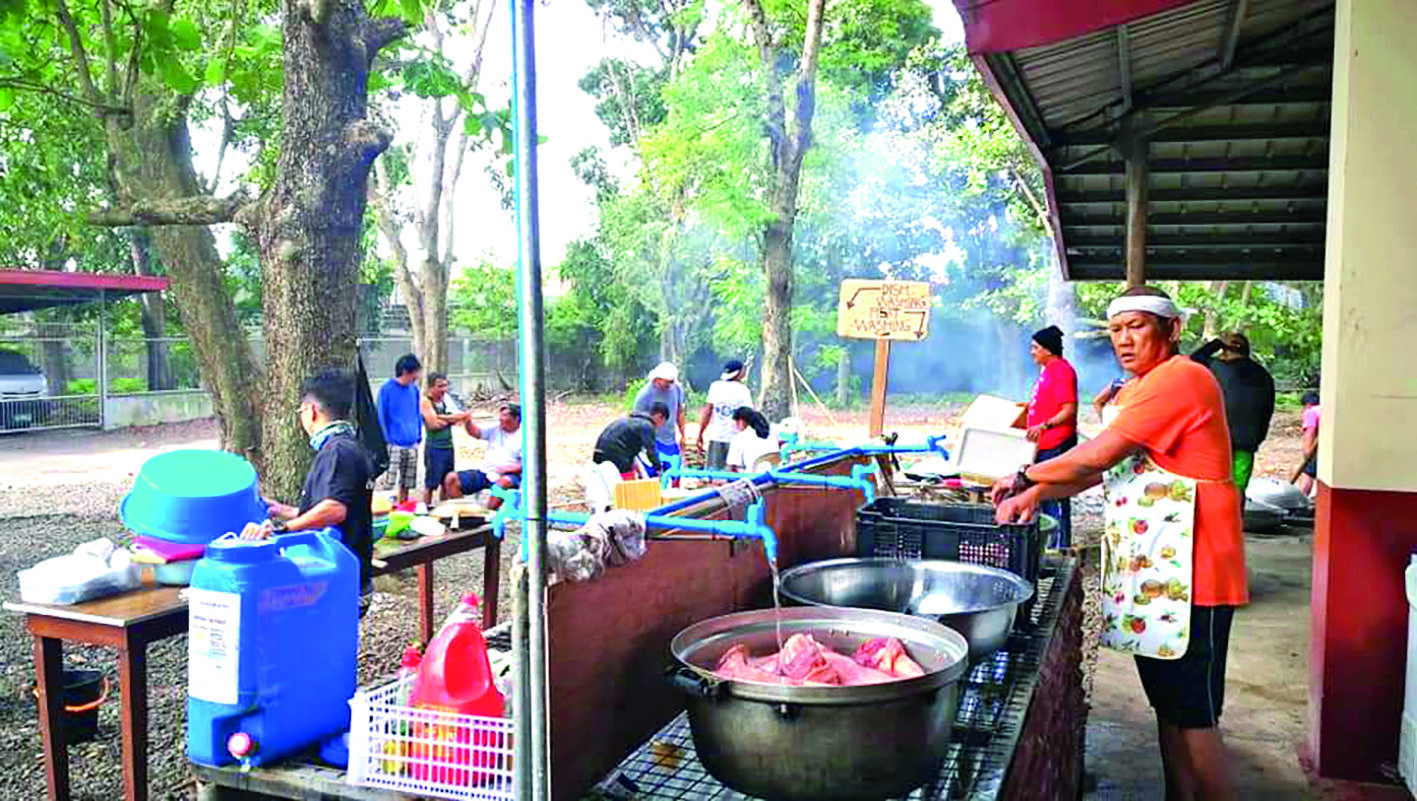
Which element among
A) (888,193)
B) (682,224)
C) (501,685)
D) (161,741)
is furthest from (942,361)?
(501,685)

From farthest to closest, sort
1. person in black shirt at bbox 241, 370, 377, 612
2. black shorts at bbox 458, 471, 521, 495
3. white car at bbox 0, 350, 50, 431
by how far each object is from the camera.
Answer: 1. white car at bbox 0, 350, 50, 431
2. black shorts at bbox 458, 471, 521, 495
3. person in black shirt at bbox 241, 370, 377, 612

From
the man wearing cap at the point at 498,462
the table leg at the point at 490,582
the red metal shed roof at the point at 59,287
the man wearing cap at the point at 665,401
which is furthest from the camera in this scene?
the red metal shed roof at the point at 59,287

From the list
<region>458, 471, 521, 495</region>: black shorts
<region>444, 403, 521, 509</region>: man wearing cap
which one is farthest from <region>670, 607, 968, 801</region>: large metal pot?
<region>458, 471, 521, 495</region>: black shorts

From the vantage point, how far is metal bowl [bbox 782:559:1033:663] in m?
3.19

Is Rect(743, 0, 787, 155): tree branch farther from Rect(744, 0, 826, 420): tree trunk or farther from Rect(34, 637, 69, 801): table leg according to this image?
Rect(34, 637, 69, 801): table leg

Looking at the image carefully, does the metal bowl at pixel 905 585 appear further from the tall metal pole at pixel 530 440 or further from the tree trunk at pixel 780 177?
the tree trunk at pixel 780 177

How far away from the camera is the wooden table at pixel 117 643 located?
3.61 metres

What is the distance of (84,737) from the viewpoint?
477 cm

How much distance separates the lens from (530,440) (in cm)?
162

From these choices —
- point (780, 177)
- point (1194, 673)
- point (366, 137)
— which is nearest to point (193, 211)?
point (366, 137)

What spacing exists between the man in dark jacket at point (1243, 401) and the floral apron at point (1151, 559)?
433cm

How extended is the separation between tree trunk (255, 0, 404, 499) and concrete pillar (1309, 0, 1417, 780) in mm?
5278

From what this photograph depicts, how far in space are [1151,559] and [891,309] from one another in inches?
264

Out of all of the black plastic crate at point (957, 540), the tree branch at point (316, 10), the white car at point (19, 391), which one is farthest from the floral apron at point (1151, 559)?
the white car at point (19, 391)
